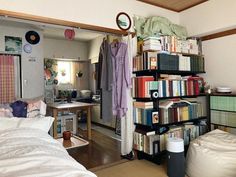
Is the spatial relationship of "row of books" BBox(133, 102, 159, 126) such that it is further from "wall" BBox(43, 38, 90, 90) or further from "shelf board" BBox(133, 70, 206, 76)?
"wall" BBox(43, 38, 90, 90)

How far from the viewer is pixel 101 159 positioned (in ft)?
10.4

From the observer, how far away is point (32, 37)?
4.28 metres

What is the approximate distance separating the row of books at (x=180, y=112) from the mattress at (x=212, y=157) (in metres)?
0.58

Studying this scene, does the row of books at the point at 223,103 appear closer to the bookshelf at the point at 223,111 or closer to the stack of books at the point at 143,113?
the bookshelf at the point at 223,111

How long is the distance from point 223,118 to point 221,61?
95 centimetres

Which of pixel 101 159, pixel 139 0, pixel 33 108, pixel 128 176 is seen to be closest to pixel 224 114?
pixel 128 176

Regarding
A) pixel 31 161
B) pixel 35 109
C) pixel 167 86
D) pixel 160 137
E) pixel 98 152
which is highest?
pixel 167 86

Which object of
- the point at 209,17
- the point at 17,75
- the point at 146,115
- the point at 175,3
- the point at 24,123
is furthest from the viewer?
the point at 17,75

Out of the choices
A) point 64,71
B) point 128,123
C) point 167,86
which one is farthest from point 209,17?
point 64,71

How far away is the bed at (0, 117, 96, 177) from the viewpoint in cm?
107

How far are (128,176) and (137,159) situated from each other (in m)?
0.60

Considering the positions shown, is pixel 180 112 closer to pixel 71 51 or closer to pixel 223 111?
pixel 223 111

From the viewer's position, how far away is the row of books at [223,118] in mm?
2990

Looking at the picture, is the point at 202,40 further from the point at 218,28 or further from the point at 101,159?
the point at 101,159
